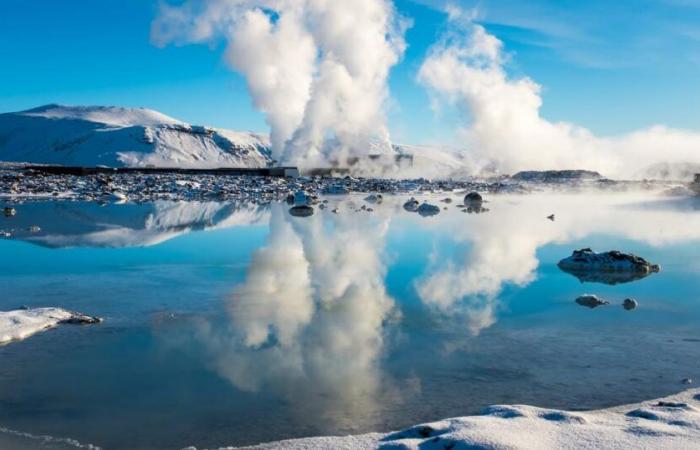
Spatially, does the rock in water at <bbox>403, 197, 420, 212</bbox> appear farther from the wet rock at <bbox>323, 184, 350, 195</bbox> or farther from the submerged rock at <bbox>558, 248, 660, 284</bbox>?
the submerged rock at <bbox>558, 248, 660, 284</bbox>

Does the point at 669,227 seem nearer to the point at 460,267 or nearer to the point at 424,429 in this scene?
the point at 460,267

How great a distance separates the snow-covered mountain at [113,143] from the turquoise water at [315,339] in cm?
11867

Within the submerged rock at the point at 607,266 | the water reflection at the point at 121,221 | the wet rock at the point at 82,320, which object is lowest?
the wet rock at the point at 82,320

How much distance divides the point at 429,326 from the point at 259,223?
52.8 ft

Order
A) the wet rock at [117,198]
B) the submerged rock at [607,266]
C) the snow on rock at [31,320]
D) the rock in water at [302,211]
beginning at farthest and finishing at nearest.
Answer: the wet rock at [117,198], the rock in water at [302,211], the submerged rock at [607,266], the snow on rock at [31,320]

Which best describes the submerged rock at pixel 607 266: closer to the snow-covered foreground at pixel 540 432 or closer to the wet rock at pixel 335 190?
the snow-covered foreground at pixel 540 432

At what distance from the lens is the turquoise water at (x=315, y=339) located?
584cm

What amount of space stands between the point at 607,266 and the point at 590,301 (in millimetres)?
3583

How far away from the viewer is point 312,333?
332 inches

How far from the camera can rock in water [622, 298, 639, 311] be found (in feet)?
33.3

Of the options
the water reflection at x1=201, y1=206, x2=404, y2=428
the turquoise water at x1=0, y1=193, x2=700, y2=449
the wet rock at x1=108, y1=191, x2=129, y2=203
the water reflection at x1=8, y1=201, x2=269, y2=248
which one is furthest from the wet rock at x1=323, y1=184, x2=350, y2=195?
the water reflection at x1=201, y1=206, x2=404, y2=428

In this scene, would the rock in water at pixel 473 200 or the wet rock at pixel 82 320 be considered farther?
the rock in water at pixel 473 200

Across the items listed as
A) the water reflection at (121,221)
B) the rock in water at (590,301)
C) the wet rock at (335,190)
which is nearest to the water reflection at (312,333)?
the rock in water at (590,301)

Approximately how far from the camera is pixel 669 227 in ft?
80.7
